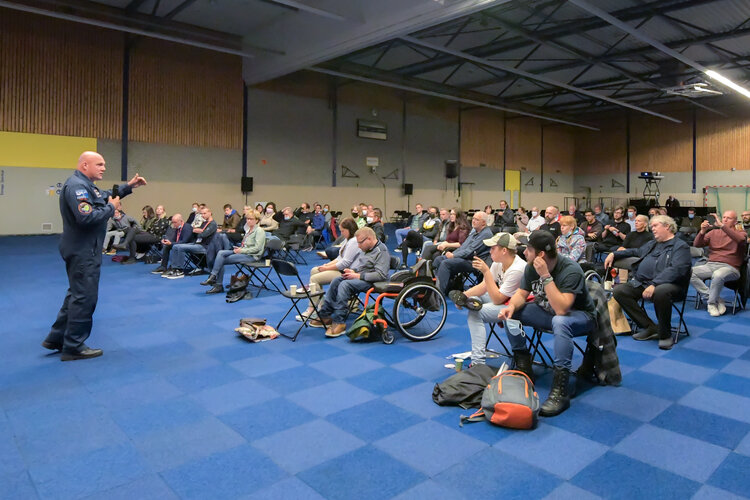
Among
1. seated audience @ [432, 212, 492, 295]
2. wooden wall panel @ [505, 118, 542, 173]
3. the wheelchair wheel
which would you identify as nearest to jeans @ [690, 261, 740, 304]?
seated audience @ [432, 212, 492, 295]

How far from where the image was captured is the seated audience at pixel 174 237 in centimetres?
816

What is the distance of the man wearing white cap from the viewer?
11.8ft

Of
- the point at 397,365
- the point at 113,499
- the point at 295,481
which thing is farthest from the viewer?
the point at 397,365

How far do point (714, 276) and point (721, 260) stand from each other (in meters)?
0.29

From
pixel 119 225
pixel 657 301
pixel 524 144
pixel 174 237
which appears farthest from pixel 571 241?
pixel 524 144

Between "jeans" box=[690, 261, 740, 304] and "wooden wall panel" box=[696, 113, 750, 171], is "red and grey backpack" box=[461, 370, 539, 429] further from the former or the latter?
"wooden wall panel" box=[696, 113, 750, 171]

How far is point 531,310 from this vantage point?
348 centimetres

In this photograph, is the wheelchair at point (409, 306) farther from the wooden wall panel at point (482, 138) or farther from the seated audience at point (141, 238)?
the wooden wall panel at point (482, 138)

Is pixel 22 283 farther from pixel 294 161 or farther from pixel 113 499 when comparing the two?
pixel 294 161

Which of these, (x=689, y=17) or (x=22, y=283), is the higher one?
(x=689, y=17)

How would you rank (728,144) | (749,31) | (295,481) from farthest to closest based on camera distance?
(728,144) → (749,31) → (295,481)

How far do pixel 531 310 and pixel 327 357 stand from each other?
164cm

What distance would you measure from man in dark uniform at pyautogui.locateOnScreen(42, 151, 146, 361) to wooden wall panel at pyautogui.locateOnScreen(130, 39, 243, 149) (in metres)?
10.7

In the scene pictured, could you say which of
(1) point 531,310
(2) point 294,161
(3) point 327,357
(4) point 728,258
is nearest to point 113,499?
(3) point 327,357
